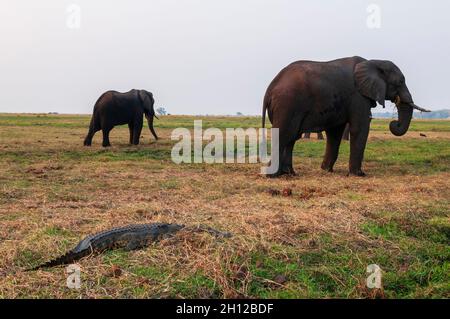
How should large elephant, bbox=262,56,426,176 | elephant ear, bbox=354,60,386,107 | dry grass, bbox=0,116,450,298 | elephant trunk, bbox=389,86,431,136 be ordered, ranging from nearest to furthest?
dry grass, bbox=0,116,450,298
large elephant, bbox=262,56,426,176
elephant ear, bbox=354,60,386,107
elephant trunk, bbox=389,86,431,136

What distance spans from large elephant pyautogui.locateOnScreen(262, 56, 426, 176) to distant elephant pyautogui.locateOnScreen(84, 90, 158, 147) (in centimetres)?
864

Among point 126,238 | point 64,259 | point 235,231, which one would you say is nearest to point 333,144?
point 235,231

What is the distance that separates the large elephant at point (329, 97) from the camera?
12.3 meters

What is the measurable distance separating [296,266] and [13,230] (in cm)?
387

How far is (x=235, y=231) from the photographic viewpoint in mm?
6246

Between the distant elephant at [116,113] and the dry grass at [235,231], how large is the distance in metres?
7.05

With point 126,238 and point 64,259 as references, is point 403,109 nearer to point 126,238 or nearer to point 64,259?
point 126,238

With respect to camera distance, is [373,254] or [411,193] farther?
[411,193]

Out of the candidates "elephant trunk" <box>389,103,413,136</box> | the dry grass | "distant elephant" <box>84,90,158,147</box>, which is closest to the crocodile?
the dry grass

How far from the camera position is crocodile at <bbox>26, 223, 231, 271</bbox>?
5406 mm

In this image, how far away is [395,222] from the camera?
6969 mm

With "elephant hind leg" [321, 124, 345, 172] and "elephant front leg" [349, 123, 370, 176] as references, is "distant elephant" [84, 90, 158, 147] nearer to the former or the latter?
"elephant hind leg" [321, 124, 345, 172]
